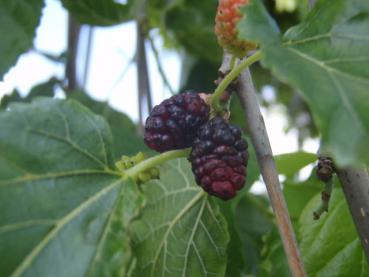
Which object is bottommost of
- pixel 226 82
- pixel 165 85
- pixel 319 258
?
pixel 319 258

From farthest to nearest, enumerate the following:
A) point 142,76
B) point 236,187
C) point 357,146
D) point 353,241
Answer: point 142,76 < point 353,241 < point 236,187 < point 357,146

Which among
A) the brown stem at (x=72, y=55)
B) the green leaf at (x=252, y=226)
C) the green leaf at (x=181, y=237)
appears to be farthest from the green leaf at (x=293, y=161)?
the brown stem at (x=72, y=55)

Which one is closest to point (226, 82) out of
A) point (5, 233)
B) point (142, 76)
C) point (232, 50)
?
point (232, 50)

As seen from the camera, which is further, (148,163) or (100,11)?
(100,11)

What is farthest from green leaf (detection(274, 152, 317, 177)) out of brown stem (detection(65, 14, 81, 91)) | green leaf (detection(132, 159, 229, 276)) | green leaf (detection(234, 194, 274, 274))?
brown stem (detection(65, 14, 81, 91))

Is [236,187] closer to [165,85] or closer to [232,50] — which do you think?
[232,50]

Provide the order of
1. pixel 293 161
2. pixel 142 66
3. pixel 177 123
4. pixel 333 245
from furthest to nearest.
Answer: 1. pixel 142 66
2. pixel 293 161
3. pixel 333 245
4. pixel 177 123

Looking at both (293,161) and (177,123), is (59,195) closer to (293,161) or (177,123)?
(177,123)

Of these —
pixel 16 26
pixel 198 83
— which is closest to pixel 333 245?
pixel 16 26
